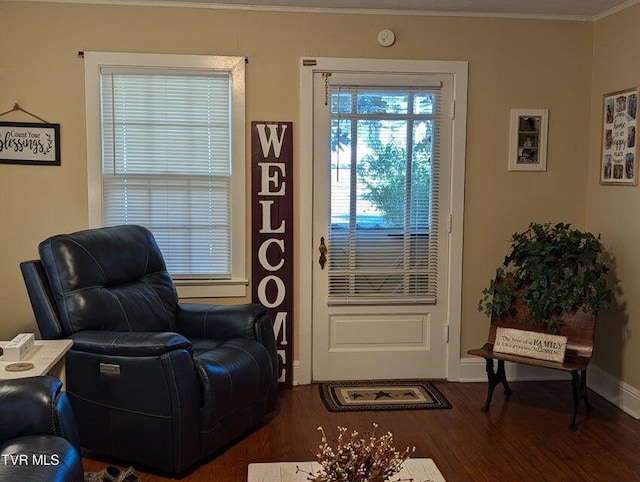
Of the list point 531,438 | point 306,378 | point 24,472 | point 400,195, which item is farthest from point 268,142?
point 24,472

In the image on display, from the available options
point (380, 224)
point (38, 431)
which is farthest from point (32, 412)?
point (380, 224)

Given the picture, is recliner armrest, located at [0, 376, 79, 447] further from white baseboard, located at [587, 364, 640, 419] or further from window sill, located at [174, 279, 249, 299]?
white baseboard, located at [587, 364, 640, 419]

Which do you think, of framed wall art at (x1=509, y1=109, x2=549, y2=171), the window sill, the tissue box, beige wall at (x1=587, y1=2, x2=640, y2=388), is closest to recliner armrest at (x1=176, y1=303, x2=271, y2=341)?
the window sill

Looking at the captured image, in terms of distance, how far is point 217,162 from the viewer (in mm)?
4047

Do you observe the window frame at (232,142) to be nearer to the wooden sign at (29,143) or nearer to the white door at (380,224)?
the wooden sign at (29,143)

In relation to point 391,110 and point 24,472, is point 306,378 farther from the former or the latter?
point 24,472

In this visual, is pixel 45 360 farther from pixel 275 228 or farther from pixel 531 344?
pixel 531 344

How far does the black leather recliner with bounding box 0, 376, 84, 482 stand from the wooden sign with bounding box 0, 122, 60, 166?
211 cm

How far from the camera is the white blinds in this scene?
3945 millimetres

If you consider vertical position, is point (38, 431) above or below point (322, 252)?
below

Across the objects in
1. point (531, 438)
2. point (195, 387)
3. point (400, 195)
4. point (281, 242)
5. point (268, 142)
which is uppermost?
point (268, 142)

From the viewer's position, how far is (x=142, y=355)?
9.23ft

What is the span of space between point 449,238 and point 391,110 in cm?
91

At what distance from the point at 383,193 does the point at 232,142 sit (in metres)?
1.00
